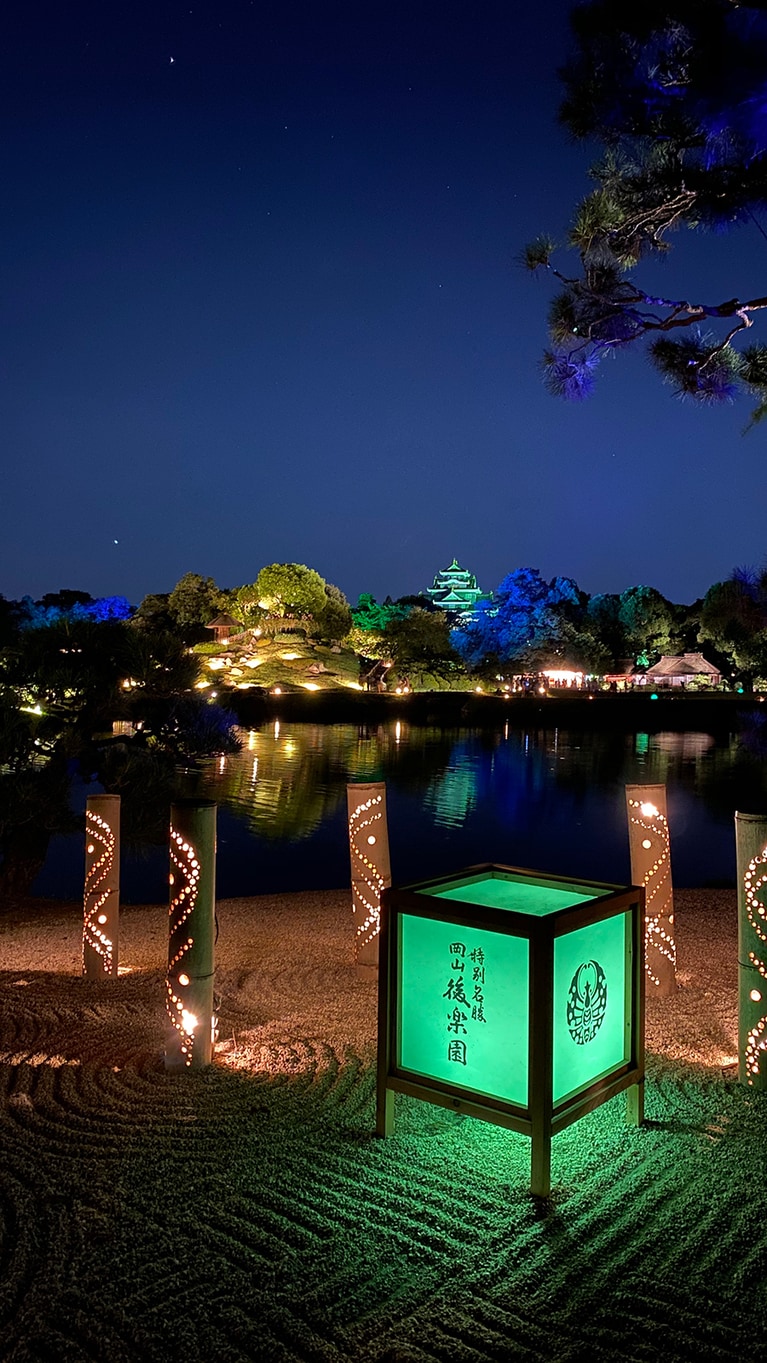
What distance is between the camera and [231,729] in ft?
25.4

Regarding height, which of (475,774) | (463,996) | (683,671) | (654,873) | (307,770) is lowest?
(475,774)

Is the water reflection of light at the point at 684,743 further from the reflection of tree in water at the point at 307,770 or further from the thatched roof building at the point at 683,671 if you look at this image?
the thatched roof building at the point at 683,671

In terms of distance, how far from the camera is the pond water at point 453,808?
536 inches

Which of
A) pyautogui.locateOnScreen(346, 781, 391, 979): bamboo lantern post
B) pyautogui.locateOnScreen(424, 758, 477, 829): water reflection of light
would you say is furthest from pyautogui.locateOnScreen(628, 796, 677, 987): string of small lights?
pyautogui.locateOnScreen(424, 758, 477, 829): water reflection of light

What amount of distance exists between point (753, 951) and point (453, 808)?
15.8 m

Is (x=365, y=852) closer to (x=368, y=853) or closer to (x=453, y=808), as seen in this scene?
(x=368, y=853)

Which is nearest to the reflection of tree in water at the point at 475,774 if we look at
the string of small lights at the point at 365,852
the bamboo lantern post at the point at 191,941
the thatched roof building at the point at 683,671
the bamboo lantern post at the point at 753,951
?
the string of small lights at the point at 365,852

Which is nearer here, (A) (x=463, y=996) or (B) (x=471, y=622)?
(A) (x=463, y=996)

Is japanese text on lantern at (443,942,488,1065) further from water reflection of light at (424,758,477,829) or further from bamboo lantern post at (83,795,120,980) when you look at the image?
water reflection of light at (424,758,477,829)

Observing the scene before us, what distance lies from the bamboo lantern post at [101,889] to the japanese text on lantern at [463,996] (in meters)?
3.12

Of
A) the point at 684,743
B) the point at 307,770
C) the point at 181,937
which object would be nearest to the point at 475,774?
the point at 307,770

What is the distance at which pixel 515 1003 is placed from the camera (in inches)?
127

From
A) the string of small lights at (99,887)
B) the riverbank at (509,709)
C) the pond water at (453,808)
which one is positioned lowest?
the pond water at (453,808)

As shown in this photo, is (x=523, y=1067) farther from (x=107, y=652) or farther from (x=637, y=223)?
(x=637, y=223)
